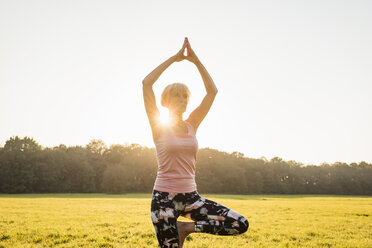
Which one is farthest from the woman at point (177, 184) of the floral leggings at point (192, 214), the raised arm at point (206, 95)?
the raised arm at point (206, 95)

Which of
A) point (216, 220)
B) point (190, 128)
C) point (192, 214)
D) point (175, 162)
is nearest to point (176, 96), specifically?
point (190, 128)

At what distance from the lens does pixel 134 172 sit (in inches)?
2835

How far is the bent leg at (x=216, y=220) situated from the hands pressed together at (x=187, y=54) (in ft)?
6.12

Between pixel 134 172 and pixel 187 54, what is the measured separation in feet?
231

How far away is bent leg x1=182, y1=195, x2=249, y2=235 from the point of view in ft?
10.3

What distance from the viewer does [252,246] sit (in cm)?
709

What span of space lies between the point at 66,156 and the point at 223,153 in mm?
44650

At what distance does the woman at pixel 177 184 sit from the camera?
3172mm

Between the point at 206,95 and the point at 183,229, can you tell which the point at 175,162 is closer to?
the point at 183,229

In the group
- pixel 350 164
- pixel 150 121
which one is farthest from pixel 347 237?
pixel 350 164

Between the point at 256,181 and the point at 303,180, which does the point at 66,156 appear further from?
the point at 303,180

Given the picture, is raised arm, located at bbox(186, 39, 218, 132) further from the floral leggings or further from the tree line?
the tree line

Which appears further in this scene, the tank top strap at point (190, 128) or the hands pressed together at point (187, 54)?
the hands pressed together at point (187, 54)

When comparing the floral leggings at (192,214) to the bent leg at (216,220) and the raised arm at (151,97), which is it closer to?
the bent leg at (216,220)
